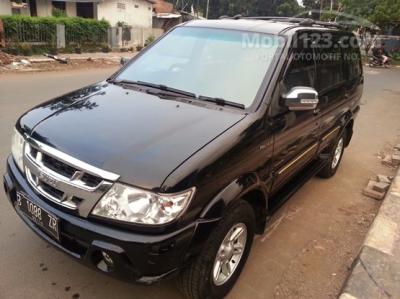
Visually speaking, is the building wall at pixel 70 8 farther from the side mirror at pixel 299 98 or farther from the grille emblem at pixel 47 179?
the grille emblem at pixel 47 179

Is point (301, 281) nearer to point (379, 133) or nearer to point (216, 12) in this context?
point (379, 133)

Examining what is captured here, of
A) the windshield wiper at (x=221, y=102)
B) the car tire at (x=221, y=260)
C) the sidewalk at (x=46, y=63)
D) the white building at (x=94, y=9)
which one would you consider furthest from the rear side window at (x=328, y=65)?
the white building at (x=94, y=9)

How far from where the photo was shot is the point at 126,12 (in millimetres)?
30531

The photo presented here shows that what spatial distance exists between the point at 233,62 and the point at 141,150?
53.5 inches

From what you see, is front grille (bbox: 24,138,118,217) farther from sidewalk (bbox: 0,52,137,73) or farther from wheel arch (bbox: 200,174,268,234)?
sidewalk (bbox: 0,52,137,73)

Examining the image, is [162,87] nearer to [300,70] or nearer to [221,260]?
[300,70]

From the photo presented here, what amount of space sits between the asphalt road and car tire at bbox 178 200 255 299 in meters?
0.23

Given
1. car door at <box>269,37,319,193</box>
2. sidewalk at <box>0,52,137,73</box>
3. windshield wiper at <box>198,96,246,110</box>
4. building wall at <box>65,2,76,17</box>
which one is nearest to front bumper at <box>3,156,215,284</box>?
windshield wiper at <box>198,96,246,110</box>

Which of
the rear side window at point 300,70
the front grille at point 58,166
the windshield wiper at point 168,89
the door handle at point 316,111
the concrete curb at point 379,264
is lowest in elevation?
the concrete curb at point 379,264

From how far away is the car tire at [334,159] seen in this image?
16.4ft

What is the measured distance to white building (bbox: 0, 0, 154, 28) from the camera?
1017 inches

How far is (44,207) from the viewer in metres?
2.38

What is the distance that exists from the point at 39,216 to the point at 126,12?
30654mm

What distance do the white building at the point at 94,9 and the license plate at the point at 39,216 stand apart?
2506 centimetres
